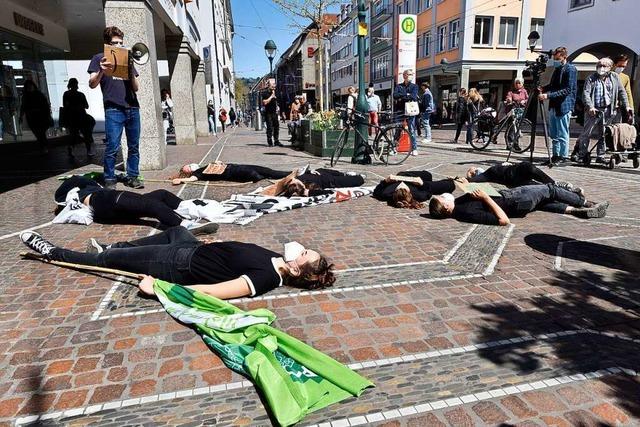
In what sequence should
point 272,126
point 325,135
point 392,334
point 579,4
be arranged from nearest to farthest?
point 392,334
point 325,135
point 272,126
point 579,4

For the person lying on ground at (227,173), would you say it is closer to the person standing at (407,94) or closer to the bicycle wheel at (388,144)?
the bicycle wheel at (388,144)

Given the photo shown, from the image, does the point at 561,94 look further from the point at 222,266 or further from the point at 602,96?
the point at 222,266

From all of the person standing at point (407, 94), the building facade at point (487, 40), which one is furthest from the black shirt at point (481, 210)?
the building facade at point (487, 40)

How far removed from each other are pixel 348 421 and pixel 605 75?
9.96 meters

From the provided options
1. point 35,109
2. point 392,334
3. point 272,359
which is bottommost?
point 392,334

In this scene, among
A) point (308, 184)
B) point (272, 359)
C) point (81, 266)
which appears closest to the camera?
point (272, 359)

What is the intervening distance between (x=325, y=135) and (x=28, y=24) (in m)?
10.1

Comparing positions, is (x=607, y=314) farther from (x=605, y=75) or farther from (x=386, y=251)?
(x=605, y=75)


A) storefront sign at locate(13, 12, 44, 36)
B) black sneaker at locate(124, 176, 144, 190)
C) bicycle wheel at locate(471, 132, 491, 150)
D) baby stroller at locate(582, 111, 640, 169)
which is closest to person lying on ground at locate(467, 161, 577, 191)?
baby stroller at locate(582, 111, 640, 169)

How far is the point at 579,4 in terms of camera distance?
20.2 metres

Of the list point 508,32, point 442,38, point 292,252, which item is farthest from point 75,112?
point 508,32

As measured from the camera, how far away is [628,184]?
7.92 m

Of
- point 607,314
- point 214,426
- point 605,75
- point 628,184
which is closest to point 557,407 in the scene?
point 607,314

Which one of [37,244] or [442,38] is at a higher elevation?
[442,38]
